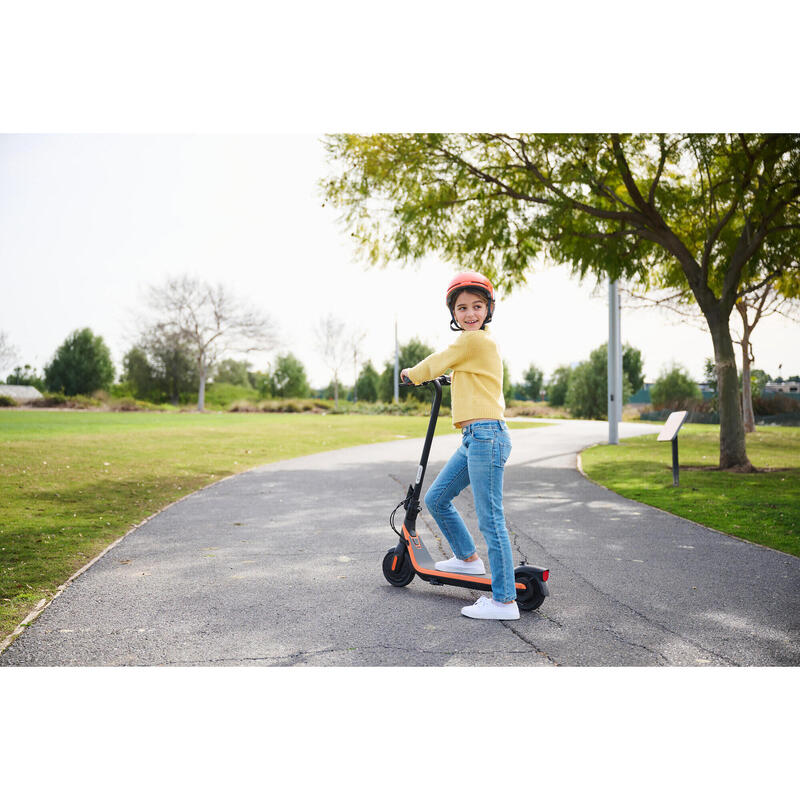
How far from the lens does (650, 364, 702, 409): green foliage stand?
11.6 metres

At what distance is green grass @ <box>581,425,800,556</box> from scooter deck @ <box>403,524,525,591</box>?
254 centimetres

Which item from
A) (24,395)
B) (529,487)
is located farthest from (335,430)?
(24,395)

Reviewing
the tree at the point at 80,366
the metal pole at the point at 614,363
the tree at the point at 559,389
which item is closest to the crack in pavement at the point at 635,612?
the tree at the point at 80,366

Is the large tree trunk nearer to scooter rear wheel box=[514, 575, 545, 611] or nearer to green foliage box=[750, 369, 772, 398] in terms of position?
green foliage box=[750, 369, 772, 398]

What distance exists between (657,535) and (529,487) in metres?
2.62

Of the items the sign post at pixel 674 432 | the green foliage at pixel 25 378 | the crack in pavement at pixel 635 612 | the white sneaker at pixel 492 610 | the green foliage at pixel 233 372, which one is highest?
the green foliage at pixel 233 372

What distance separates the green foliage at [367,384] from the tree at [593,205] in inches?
106

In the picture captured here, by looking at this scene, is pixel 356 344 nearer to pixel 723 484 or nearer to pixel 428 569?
pixel 723 484

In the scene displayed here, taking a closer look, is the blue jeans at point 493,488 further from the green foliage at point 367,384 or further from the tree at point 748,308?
the green foliage at point 367,384

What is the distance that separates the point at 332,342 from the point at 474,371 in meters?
5.85

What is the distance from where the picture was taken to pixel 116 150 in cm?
505

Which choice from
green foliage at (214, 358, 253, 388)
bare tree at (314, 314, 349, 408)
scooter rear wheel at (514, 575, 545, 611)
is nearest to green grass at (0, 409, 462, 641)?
green foliage at (214, 358, 253, 388)

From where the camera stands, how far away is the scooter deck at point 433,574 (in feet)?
11.3
